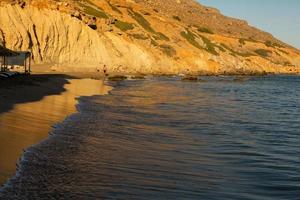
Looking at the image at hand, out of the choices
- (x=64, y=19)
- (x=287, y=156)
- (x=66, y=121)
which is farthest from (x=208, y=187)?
(x=64, y=19)

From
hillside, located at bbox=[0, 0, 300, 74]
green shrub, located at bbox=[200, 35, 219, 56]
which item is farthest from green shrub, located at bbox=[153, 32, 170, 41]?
green shrub, located at bbox=[200, 35, 219, 56]

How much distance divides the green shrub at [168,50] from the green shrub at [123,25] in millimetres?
8406

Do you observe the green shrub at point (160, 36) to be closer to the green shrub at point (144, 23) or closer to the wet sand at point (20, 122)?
the green shrub at point (144, 23)

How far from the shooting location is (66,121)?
727 inches

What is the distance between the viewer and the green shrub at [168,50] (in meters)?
Result: 101

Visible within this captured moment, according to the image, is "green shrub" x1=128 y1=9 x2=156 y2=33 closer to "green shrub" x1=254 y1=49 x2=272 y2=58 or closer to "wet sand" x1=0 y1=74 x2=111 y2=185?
"green shrub" x1=254 y1=49 x2=272 y2=58

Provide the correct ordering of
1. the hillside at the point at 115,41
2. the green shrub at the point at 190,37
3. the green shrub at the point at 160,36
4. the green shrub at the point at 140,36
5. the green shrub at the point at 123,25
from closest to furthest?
1. the hillside at the point at 115,41
2. the green shrub at the point at 140,36
3. the green shrub at the point at 123,25
4. the green shrub at the point at 160,36
5. the green shrub at the point at 190,37

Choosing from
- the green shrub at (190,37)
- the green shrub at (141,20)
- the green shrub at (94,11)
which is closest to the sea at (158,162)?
the green shrub at (94,11)

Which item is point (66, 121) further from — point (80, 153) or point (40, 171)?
point (40, 171)

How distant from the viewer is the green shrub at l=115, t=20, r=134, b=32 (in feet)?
338

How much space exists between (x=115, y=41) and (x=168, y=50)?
1912 centimetres

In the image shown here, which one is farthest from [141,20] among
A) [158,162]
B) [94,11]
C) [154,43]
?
[158,162]

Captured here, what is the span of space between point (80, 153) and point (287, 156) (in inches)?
231

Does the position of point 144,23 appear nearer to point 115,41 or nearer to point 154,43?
point 154,43
